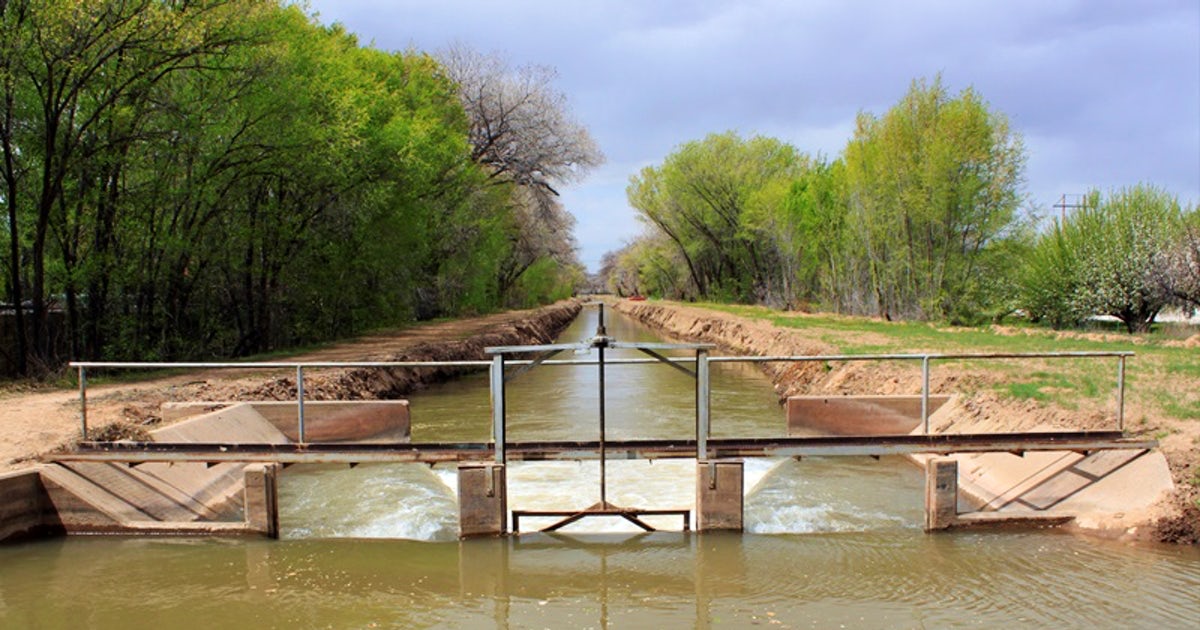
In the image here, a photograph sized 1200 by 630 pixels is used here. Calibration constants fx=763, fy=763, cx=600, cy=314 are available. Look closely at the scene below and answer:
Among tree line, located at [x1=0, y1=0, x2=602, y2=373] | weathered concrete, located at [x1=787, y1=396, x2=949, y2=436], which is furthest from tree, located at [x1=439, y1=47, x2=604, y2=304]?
weathered concrete, located at [x1=787, y1=396, x2=949, y2=436]

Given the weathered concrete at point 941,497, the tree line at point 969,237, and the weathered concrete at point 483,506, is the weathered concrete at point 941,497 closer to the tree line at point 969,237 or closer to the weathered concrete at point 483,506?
the weathered concrete at point 483,506

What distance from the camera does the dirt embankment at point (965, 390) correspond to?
8195 millimetres

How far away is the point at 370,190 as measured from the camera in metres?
24.6

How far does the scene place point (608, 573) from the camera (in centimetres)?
788

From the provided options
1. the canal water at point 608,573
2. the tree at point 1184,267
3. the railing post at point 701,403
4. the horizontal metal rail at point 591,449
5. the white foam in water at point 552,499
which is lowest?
the white foam in water at point 552,499

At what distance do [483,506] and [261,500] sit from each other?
8.33 ft

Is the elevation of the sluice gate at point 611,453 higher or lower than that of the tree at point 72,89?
lower

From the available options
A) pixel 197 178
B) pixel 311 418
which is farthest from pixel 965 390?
pixel 197 178

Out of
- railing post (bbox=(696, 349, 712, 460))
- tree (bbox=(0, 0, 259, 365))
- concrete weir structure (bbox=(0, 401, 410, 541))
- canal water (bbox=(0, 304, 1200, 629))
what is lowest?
canal water (bbox=(0, 304, 1200, 629))

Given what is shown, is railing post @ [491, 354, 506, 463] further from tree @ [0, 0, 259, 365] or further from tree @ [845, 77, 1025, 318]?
tree @ [845, 77, 1025, 318]

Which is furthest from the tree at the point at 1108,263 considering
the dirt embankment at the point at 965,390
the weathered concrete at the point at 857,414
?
the weathered concrete at the point at 857,414

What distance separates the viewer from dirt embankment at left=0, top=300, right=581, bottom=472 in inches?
412

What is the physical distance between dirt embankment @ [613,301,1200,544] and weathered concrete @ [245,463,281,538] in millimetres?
9675

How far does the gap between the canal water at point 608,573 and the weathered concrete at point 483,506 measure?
0.18m
